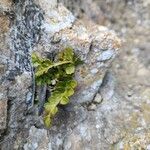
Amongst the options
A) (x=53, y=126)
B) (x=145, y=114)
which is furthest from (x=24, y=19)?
(x=145, y=114)

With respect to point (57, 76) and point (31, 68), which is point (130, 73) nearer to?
point (57, 76)

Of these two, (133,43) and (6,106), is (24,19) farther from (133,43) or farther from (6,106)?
(133,43)

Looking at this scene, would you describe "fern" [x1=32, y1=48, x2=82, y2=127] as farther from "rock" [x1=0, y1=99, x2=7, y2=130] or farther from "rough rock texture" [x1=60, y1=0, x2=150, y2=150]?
"rough rock texture" [x1=60, y1=0, x2=150, y2=150]

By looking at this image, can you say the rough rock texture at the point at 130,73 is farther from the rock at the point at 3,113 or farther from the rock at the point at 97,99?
the rock at the point at 3,113

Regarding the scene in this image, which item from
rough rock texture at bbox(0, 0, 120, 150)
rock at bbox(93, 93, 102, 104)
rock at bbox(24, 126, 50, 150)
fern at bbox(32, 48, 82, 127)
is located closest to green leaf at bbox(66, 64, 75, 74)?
fern at bbox(32, 48, 82, 127)

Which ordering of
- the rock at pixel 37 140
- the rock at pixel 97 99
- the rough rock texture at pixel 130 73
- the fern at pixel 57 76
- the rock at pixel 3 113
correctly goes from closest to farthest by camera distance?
the rock at pixel 3 113 < the fern at pixel 57 76 < the rock at pixel 37 140 < the rough rock texture at pixel 130 73 < the rock at pixel 97 99

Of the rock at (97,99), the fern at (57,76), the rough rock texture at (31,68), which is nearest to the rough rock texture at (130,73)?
the rock at (97,99)
